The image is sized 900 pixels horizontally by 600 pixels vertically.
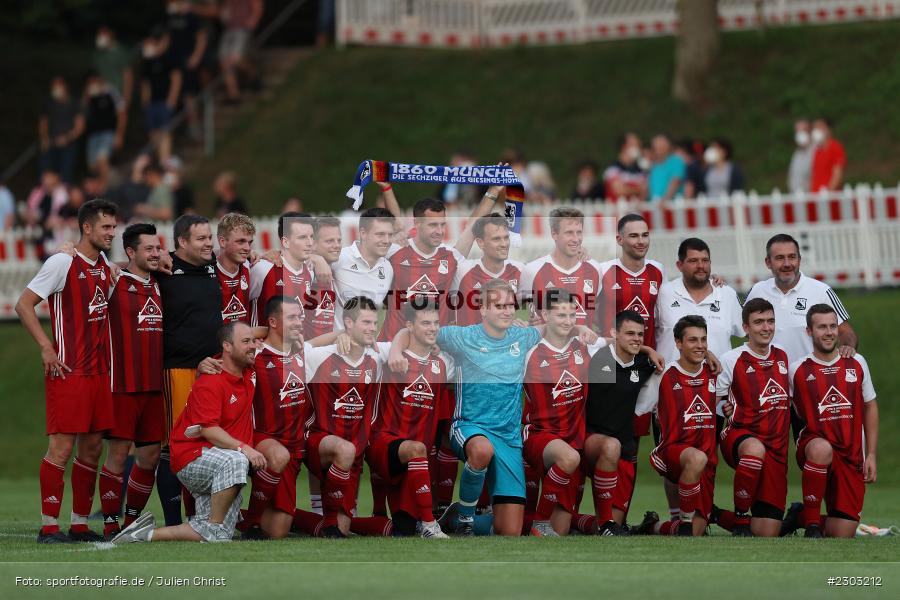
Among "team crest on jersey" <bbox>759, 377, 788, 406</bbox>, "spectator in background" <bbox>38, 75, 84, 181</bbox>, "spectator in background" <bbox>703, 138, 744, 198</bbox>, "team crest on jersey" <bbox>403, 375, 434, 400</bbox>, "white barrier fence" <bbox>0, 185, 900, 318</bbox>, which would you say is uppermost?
"spectator in background" <bbox>38, 75, 84, 181</bbox>

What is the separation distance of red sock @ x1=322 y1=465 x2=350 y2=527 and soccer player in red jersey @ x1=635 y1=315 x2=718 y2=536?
2.45 m

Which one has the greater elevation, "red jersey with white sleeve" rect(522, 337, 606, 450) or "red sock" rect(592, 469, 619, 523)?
"red jersey with white sleeve" rect(522, 337, 606, 450)

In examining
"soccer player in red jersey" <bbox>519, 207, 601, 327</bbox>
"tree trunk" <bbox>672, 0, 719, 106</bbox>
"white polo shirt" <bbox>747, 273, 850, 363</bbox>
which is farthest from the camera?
"tree trunk" <bbox>672, 0, 719, 106</bbox>

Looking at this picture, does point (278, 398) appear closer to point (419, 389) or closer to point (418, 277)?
point (419, 389)

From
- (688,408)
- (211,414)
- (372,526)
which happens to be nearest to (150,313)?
(211,414)

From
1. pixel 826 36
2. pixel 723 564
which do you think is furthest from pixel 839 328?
pixel 826 36

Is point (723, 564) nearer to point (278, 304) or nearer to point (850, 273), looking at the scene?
point (278, 304)

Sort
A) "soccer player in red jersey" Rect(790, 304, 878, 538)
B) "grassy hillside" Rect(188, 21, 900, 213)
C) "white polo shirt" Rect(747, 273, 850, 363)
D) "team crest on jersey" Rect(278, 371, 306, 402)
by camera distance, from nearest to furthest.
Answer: "team crest on jersey" Rect(278, 371, 306, 402), "soccer player in red jersey" Rect(790, 304, 878, 538), "white polo shirt" Rect(747, 273, 850, 363), "grassy hillside" Rect(188, 21, 900, 213)

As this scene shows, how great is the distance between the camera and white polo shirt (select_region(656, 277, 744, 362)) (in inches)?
508

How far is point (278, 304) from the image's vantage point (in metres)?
12.0

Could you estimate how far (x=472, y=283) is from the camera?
12922 millimetres

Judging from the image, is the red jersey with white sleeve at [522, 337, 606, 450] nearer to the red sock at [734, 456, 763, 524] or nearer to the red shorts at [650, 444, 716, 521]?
the red shorts at [650, 444, 716, 521]

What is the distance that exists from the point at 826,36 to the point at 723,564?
19003 mm

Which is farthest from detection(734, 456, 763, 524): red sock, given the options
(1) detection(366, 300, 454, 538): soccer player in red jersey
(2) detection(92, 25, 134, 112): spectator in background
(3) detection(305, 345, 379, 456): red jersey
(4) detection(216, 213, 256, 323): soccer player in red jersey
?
(2) detection(92, 25, 134, 112): spectator in background
